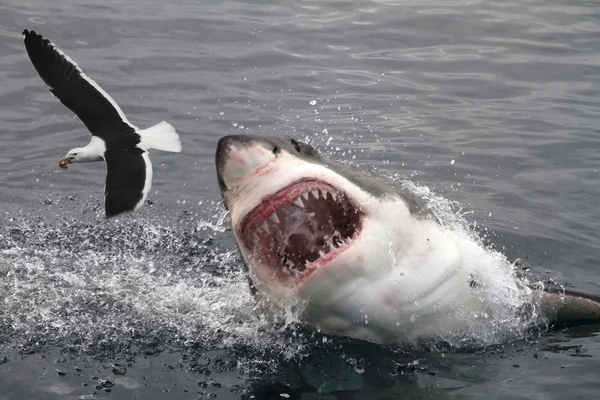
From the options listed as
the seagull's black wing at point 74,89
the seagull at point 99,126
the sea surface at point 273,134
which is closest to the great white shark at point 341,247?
the sea surface at point 273,134

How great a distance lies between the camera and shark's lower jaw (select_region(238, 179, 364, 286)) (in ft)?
12.5

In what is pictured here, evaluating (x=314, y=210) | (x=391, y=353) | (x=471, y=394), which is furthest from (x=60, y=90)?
(x=471, y=394)

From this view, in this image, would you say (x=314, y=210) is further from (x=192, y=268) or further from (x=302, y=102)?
(x=302, y=102)

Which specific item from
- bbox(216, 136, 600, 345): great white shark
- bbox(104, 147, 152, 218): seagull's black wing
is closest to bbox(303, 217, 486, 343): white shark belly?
bbox(216, 136, 600, 345): great white shark

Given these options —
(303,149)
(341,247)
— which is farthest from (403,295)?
(303,149)

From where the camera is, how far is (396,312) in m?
4.05

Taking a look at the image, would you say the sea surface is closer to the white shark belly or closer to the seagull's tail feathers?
the white shark belly

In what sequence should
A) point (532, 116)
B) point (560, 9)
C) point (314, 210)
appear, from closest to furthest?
point (314, 210) → point (532, 116) → point (560, 9)

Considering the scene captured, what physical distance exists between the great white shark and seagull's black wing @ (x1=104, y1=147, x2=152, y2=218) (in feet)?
3.23

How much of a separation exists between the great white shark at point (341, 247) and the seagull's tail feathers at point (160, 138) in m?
0.96

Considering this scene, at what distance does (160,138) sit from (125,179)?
0.27 m

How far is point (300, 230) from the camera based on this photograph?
12.8 ft

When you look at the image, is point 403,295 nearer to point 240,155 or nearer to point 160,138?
point 240,155

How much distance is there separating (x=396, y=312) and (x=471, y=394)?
0.50m
